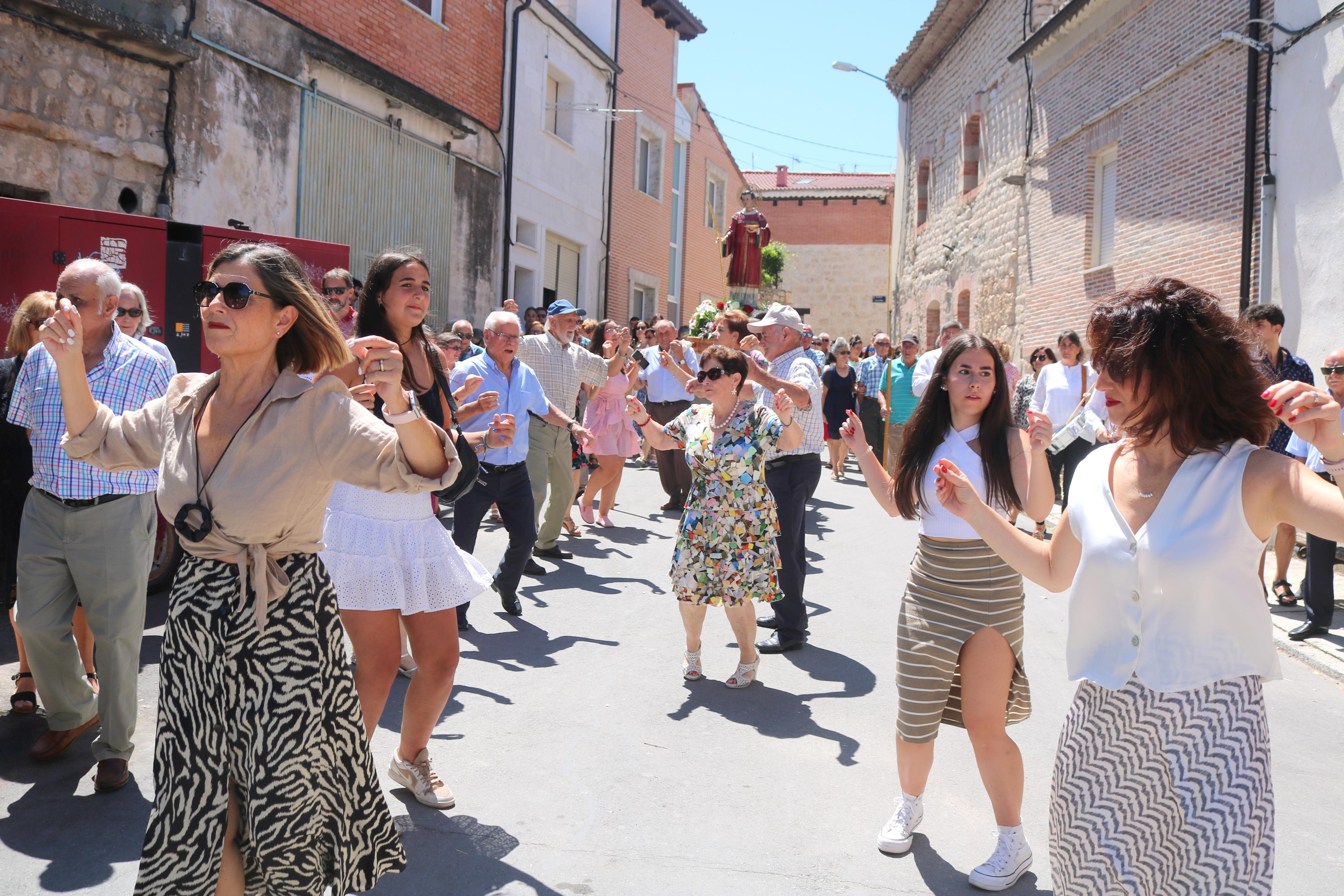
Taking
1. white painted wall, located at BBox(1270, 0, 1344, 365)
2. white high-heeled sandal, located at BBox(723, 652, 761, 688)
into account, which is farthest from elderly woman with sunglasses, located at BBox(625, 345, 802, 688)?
white painted wall, located at BBox(1270, 0, 1344, 365)

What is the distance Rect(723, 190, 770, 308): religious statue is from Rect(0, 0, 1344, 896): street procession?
10569 millimetres

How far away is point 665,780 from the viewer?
4.21 m

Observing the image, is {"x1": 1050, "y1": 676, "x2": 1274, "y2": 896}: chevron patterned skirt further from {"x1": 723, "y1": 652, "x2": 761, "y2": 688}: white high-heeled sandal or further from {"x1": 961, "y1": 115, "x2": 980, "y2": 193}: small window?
{"x1": 961, "y1": 115, "x2": 980, "y2": 193}: small window

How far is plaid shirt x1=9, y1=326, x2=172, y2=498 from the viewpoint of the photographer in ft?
13.2

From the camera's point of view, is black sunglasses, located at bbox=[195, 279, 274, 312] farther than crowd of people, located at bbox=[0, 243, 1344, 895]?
Yes

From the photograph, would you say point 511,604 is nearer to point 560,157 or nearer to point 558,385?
point 558,385

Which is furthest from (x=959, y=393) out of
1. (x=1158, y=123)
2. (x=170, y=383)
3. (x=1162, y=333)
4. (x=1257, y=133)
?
(x=1158, y=123)

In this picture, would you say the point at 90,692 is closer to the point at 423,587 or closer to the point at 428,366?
the point at 423,587

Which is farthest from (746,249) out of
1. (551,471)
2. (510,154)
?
(551,471)

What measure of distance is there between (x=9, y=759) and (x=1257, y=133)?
12.6 meters

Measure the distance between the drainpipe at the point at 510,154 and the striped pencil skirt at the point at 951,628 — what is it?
15.2 metres

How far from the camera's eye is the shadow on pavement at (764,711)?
479 cm

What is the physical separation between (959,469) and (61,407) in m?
3.35

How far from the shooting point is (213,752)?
99.2 inches
